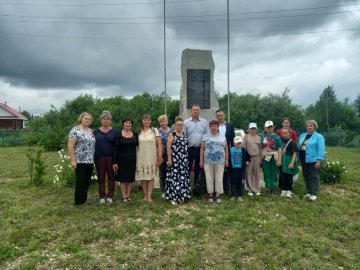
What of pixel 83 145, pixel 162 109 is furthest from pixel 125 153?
pixel 162 109

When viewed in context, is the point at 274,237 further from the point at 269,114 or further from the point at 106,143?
the point at 269,114

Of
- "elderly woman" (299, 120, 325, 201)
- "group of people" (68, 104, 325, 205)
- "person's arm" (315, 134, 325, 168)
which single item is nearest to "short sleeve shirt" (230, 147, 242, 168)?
"group of people" (68, 104, 325, 205)

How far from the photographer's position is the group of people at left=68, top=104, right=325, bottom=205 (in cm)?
576

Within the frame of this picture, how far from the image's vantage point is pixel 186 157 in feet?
19.7

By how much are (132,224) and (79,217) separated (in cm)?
91

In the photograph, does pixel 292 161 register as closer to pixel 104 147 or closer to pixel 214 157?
pixel 214 157

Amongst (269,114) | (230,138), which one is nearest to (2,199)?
(230,138)

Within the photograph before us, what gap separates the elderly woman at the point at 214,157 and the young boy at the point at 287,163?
1249mm

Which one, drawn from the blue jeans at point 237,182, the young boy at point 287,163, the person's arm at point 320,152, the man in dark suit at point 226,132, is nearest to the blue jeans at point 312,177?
the person's arm at point 320,152

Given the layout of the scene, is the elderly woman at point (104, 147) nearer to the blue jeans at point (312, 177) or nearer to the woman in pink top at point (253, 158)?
the woman in pink top at point (253, 158)

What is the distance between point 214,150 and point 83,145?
2236 millimetres

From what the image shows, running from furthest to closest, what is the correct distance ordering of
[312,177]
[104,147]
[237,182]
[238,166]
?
[312,177], [237,182], [238,166], [104,147]

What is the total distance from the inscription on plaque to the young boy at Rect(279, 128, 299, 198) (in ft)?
7.13

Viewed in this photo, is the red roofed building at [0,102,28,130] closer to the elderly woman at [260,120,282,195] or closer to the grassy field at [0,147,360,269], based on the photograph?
the grassy field at [0,147,360,269]
